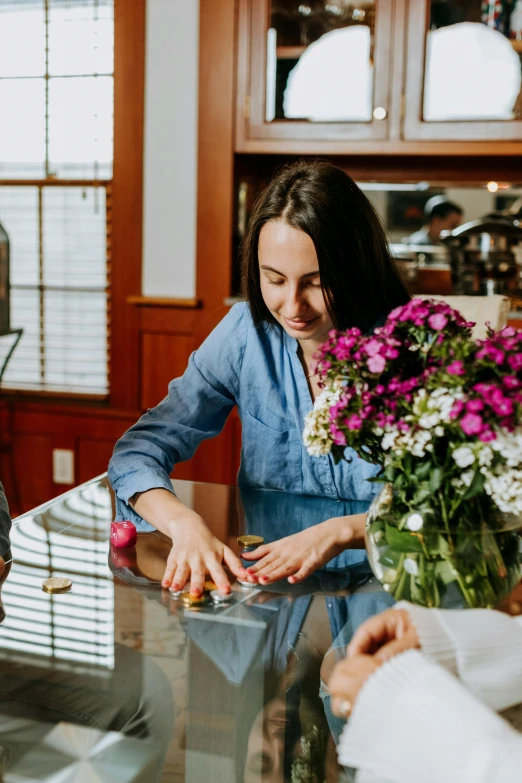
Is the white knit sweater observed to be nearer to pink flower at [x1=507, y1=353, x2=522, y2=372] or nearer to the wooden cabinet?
pink flower at [x1=507, y1=353, x2=522, y2=372]

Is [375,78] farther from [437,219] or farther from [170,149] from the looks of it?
[170,149]

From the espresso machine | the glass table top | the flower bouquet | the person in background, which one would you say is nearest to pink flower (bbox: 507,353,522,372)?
the flower bouquet

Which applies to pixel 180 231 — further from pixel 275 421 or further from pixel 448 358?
pixel 448 358

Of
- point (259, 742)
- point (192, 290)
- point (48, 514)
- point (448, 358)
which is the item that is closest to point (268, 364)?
point (48, 514)

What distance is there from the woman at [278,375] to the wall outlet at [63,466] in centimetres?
161

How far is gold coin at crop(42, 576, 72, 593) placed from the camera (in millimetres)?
1134

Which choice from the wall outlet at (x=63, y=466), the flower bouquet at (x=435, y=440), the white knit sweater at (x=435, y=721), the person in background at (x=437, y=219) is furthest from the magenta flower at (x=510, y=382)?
the wall outlet at (x=63, y=466)

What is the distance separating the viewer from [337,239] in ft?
4.67

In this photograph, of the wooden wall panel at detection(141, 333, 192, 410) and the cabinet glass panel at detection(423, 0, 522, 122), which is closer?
the cabinet glass panel at detection(423, 0, 522, 122)

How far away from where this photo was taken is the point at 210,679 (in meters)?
0.91

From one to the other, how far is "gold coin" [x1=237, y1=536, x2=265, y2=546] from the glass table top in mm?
13

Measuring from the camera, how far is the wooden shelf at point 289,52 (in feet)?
9.29

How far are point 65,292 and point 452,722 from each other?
→ 277 cm

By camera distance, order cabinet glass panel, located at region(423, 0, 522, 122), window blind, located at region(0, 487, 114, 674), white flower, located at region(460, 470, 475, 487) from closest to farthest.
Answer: white flower, located at region(460, 470, 475, 487) → window blind, located at region(0, 487, 114, 674) → cabinet glass panel, located at region(423, 0, 522, 122)
